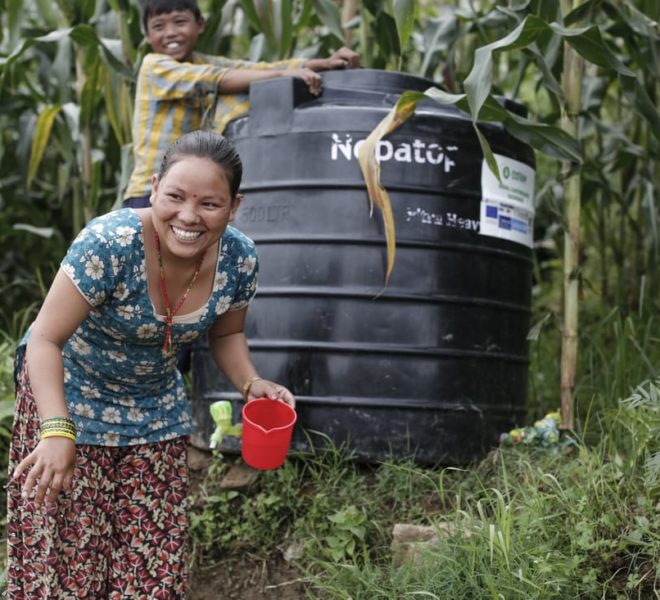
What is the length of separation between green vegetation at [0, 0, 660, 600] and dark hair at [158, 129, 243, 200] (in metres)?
0.72

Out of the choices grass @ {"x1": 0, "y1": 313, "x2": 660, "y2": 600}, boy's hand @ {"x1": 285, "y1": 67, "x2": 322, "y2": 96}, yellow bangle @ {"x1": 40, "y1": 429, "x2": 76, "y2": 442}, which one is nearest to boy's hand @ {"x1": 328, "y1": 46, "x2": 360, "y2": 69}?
boy's hand @ {"x1": 285, "y1": 67, "x2": 322, "y2": 96}

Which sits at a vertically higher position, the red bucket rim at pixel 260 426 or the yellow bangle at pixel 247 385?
Result: the yellow bangle at pixel 247 385

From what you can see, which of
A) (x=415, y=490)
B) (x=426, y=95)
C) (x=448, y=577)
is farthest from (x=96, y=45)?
(x=448, y=577)

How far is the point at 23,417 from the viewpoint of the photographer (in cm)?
231

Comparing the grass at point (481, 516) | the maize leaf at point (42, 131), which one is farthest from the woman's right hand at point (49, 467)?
the maize leaf at point (42, 131)

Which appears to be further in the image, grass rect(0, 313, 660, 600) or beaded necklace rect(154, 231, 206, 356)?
grass rect(0, 313, 660, 600)

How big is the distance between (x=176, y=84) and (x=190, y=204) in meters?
1.32

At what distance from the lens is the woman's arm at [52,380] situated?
1.95 metres

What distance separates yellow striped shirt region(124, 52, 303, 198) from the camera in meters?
3.33

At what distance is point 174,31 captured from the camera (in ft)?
11.2

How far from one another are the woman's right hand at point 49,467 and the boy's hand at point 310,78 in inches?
60.9

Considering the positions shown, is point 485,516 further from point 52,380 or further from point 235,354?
point 52,380

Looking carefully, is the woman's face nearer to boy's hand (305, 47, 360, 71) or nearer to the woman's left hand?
the woman's left hand

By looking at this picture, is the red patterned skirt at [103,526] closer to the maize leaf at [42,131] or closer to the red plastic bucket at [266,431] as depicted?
the red plastic bucket at [266,431]
